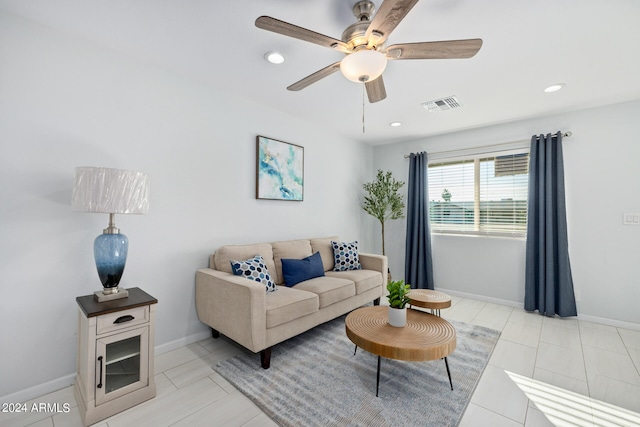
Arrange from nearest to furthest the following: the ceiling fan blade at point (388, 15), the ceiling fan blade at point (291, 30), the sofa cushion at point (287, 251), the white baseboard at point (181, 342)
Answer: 1. the ceiling fan blade at point (388, 15)
2. the ceiling fan blade at point (291, 30)
3. the white baseboard at point (181, 342)
4. the sofa cushion at point (287, 251)

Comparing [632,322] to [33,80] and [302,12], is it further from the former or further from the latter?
[33,80]

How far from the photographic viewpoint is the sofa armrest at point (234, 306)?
2.08m

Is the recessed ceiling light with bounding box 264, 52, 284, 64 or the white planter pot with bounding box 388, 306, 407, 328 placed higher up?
the recessed ceiling light with bounding box 264, 52, 284, 64

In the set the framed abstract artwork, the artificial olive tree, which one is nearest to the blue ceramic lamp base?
the framed abstract artwork

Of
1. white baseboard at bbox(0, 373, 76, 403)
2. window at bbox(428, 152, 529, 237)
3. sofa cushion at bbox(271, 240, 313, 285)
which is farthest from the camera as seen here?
window at bbox(428, 152, 529, 237)

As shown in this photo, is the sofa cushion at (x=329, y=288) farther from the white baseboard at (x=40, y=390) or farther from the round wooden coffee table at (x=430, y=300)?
the white baseboard at (x=40, y=390)

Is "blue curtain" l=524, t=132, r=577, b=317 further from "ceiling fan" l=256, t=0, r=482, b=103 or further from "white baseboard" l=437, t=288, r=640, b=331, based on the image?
"ceiling fan" l=256, t=0, r=482, b=103

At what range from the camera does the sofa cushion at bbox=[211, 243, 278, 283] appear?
2643 millimetres

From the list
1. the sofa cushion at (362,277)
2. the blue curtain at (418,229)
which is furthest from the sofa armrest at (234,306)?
the blue curtain at (418,229)

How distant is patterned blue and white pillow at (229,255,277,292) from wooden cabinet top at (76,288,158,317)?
726 mm

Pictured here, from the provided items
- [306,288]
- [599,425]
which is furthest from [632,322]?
[306,288]

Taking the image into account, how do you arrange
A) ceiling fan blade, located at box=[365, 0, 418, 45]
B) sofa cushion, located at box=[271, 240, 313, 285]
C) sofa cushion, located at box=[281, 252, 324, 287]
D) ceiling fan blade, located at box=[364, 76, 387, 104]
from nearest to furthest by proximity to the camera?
ceiling fan blade, located at box=[365, 0, 418, 45], ceiling fan blade, located at box=[364, 76, 387, 104], sofa cushion, located at box=[281, 252, 324, 287], sofa cushion, located at box=[271, 240, 313, 285]

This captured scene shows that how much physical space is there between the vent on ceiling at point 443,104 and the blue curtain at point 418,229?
1.20 meters

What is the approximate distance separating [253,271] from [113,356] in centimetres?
111
